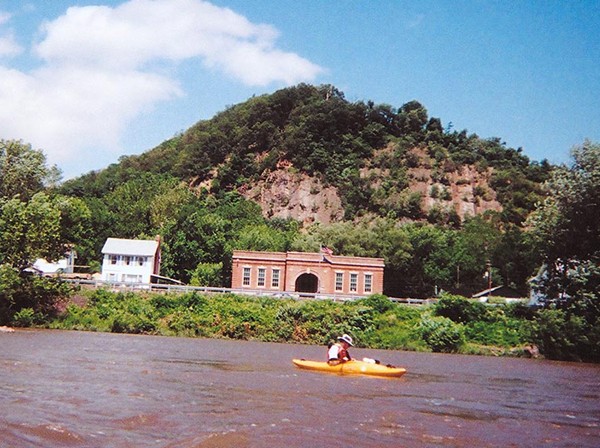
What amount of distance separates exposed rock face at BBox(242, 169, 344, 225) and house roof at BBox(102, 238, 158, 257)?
60336mm

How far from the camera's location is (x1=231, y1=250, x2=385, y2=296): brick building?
67.6 metres

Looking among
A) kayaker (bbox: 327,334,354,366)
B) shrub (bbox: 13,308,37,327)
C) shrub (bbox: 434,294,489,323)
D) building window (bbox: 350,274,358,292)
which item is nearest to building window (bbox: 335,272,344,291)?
building window (bbox: 350,274,358,292)

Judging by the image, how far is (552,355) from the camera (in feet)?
145

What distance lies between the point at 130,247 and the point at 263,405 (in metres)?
64.0

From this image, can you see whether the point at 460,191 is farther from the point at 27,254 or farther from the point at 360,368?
the point at 360,368

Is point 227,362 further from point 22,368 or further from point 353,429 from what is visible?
point 353,429

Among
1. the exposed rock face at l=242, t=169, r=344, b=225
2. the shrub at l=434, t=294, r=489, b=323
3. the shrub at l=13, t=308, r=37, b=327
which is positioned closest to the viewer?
the shrub at l=13, t=308, r=37, b=327

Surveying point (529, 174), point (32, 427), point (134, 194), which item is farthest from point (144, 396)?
point (529, 174)

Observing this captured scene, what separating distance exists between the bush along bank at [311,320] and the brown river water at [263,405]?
18.7 meters

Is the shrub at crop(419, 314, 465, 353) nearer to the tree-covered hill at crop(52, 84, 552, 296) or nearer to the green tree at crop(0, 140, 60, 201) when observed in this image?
the tree-covered hill at crop(52, 84, 552, 296)

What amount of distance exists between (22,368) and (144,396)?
7275mm

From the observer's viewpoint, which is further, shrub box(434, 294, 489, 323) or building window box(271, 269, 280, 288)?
building window box(271, 269, 280, 288)

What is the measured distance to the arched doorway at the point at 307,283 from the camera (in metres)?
72.8

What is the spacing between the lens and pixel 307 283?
73562mm
